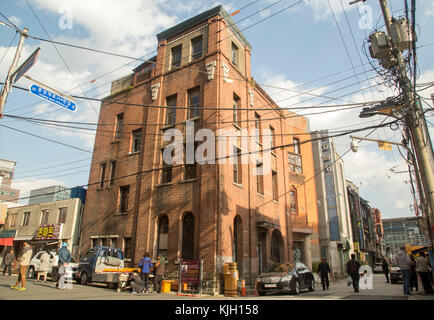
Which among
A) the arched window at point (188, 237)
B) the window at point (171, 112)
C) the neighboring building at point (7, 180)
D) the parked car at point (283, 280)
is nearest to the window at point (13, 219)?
the window at point (171, 112)

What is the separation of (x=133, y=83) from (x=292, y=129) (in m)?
16.2

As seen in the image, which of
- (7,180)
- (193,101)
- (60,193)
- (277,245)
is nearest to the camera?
(193,101)

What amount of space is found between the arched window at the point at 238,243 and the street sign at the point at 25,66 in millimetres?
12561

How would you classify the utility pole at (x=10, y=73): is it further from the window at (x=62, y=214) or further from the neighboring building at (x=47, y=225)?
the window at (x=62, y=214)

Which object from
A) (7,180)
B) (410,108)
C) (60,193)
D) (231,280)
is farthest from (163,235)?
(7,180)

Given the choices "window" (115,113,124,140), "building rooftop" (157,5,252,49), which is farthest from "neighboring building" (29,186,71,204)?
"building rooftop" (157,5,252,49)

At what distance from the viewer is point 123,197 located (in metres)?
21.0

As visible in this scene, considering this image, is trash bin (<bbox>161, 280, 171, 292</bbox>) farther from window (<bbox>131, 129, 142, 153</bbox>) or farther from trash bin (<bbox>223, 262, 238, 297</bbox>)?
window (<bbox>131, 129, 142, 153</bbox>)

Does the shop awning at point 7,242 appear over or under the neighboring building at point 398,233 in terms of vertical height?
under

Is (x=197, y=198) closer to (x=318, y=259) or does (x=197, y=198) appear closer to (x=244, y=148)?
(x=244, y=148)

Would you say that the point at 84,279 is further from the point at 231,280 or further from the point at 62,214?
the point at 62,214

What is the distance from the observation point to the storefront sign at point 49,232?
78.7 feet

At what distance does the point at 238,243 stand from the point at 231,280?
3409 millimetres
